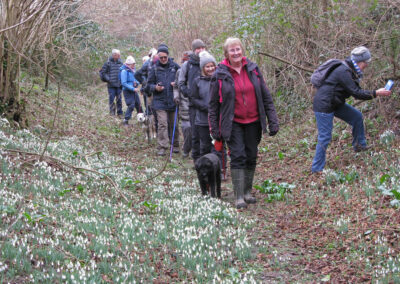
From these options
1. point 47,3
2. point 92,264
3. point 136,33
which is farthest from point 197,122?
point 136,33

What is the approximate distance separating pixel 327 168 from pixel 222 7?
11926mm

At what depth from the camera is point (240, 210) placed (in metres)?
6.68

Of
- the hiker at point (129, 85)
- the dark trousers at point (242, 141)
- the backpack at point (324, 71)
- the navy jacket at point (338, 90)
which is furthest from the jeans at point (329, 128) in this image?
the hiker at point (129, 85)

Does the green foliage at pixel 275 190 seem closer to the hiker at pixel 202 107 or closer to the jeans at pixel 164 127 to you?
the hiker at pixel 202 107

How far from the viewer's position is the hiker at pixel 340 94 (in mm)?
7047

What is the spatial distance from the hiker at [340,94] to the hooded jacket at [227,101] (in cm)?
120

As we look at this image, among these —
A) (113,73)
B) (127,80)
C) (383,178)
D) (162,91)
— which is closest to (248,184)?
(383,178)

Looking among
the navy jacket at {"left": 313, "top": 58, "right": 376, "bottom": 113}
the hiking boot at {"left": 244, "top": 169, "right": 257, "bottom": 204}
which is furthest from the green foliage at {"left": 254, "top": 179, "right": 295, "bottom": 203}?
the navy jacket at {"left": 313, "top": 58, "right": 376, "bottom": 113}

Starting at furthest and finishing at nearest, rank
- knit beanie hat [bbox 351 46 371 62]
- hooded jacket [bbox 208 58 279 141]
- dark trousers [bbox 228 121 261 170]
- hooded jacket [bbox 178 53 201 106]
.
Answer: hooded jacket [bbox 178 53 201 106] < knit beanie hat [bbox 351 46 371 62] < dark trousers [bbox 228 121 261 170] < hooded jacket [bbox 208 58 279 141]

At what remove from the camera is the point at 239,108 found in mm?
6633

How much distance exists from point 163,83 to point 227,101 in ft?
17.3

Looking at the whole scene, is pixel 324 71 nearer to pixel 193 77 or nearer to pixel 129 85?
pixel 193 77

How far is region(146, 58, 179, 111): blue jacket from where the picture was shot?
1149cm

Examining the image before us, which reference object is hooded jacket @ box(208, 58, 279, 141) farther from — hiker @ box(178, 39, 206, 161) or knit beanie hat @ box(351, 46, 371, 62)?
hiker @ box(178, 39, 206, 161)
